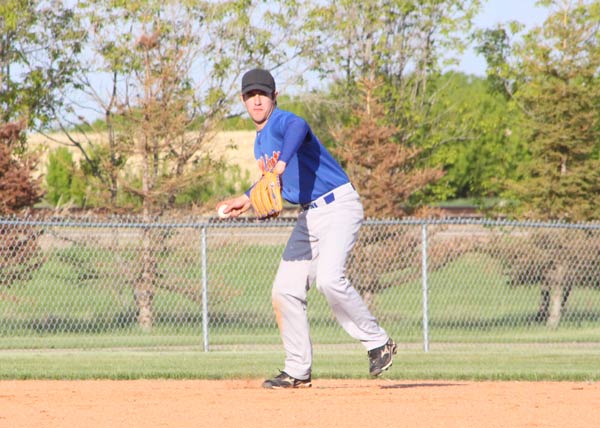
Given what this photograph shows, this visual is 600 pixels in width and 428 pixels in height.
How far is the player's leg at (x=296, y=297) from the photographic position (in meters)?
7.66

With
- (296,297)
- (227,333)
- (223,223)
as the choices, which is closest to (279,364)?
(223,223)

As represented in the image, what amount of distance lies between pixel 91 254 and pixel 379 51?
690cm

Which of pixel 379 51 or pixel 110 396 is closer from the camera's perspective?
pixel 110 396

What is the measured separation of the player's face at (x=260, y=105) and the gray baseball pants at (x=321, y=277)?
2.33 ft

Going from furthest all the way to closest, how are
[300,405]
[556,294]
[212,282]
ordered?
[556,294]
[212,282]
[300,405]

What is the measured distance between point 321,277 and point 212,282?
893cm

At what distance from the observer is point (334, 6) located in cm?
1928

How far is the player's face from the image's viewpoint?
7574mm

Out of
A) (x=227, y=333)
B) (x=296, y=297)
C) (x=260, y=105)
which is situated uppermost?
(x=260, y=105)

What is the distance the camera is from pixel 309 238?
766 cm

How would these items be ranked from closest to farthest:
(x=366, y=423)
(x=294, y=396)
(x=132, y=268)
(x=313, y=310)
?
(x=366, y=423), (x=294, y=396), (x=132, y=268), (x=313, y=310)

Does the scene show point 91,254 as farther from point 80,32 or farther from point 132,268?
point 80,32

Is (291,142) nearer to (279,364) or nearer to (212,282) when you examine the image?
(279,364)

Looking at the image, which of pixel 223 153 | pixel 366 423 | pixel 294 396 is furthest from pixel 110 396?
pixel 223 153
